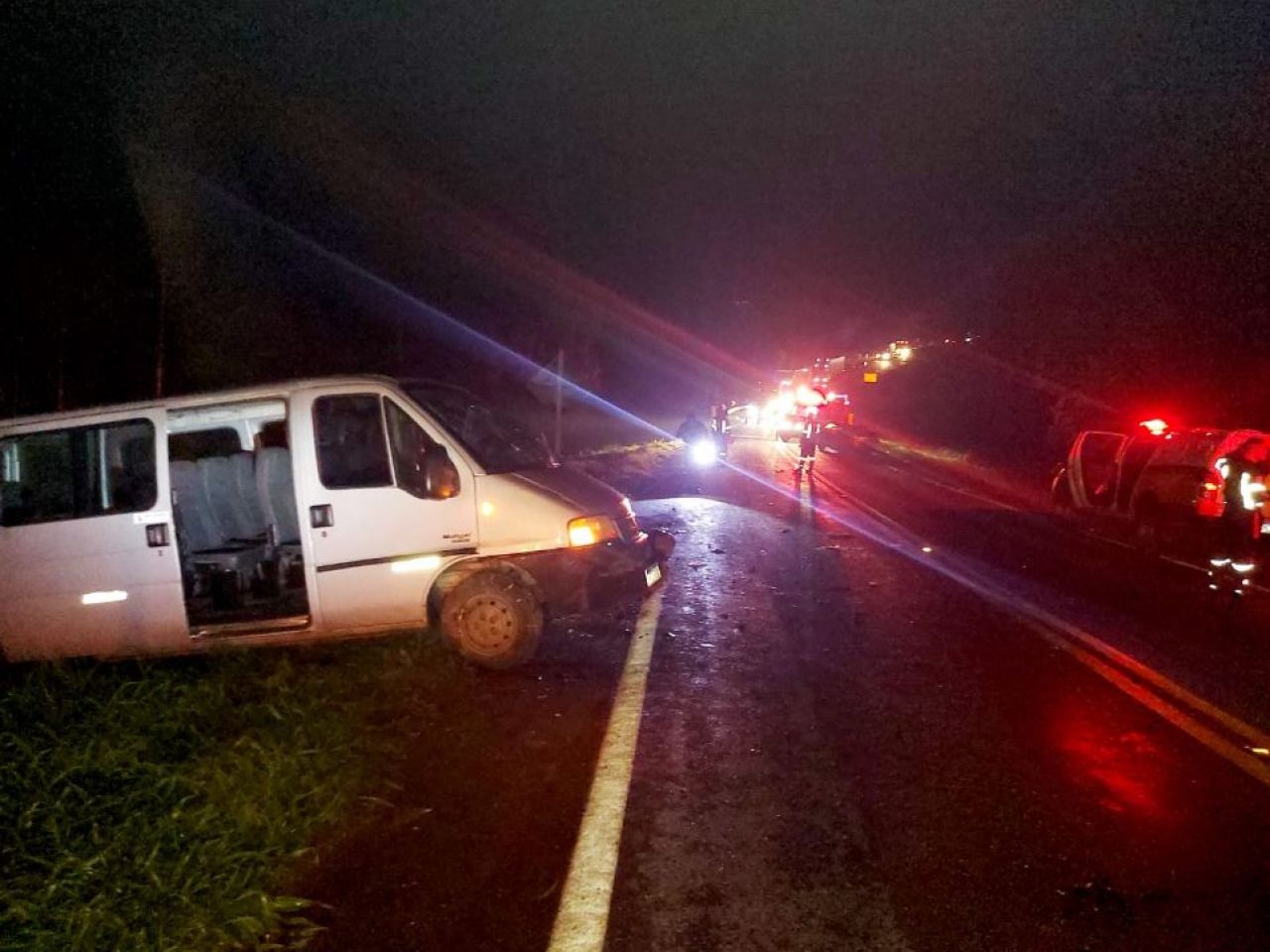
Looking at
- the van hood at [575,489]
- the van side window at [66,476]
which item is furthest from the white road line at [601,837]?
the van side window at [66,476]

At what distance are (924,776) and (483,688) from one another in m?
3.07

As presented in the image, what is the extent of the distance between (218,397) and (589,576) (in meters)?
3.00

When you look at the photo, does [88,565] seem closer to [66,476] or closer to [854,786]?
[66,476]

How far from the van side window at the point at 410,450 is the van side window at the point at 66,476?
1.73 metres

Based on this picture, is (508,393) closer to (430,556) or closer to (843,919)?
(430,556)

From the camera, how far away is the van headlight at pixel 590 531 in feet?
24.1

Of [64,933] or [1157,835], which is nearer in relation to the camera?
[64,933]

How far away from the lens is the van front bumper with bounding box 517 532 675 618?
23.9ft

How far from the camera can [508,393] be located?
33.2 m

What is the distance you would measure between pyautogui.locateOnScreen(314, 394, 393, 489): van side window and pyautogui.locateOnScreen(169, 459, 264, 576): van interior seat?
1.37m

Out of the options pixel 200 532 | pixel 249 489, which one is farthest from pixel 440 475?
pixel 200 532

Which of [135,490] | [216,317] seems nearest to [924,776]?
[135,490]

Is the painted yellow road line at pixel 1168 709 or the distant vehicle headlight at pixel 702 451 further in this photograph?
the distant vehicle headlight at pixel 702 451

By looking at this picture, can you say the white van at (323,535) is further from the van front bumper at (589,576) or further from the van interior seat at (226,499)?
the van interior seat at (226,499)
